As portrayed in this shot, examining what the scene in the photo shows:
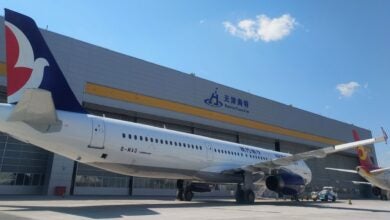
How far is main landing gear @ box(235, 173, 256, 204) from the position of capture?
21062 millimetres

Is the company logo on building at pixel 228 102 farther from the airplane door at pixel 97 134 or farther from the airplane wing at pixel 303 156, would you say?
the airplane door at pixel 97 134

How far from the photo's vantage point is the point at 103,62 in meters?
31.6

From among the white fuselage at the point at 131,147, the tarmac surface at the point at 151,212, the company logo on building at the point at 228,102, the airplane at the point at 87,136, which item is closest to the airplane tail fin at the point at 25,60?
the airplane at the point at 87,136

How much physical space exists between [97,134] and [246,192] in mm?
10312

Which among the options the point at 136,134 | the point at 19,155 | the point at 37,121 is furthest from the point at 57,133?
the point at 19,155

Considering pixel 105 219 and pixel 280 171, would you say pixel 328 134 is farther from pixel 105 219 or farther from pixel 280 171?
pixel 105 219

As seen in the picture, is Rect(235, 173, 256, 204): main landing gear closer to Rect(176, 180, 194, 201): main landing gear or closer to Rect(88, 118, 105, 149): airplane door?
Rect(176, 180, 194, 201): main landing gear

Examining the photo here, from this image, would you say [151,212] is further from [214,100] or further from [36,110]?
[214,100]

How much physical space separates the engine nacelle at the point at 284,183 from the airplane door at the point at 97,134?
10.7m

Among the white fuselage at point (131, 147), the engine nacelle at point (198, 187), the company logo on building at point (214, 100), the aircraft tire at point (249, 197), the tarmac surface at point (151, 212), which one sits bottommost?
the tarmac surface at point (151, 212)

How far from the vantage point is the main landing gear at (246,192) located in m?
21.1

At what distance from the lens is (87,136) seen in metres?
14.3

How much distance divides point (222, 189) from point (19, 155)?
22046 mm

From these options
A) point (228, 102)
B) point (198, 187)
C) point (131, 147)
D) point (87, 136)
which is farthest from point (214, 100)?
point (87, 136)
